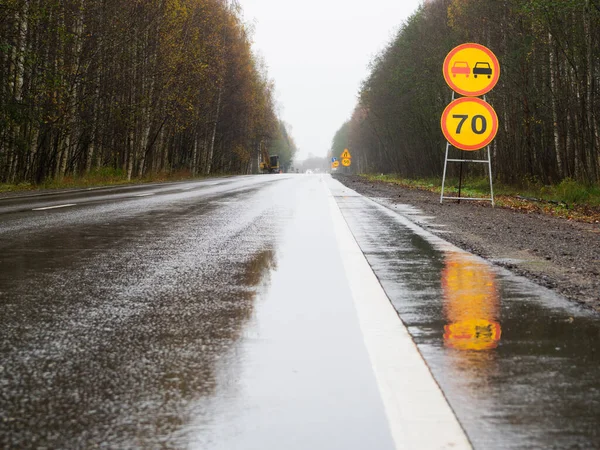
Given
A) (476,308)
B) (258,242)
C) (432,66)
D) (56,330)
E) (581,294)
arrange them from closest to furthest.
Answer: (56,330), (476,308), (581,294), (258,242), (432,66)

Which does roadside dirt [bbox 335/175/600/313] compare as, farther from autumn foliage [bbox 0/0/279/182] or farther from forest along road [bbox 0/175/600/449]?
autumn foliage [bbox 0/0/279/182]

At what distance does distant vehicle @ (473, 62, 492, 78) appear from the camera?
606 inches

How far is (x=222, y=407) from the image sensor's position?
290 cm

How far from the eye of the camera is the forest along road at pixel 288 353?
2678mm

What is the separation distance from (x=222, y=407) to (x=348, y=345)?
3.89 ft

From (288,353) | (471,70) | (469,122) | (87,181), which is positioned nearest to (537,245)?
(288,353)

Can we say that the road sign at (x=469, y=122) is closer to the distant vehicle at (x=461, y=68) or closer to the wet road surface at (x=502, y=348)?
the distant vehicle at (x=461, y=68)

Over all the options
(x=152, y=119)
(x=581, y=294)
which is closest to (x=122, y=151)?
(x=152, y=119)

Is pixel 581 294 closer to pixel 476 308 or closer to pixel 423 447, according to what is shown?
pixel 476 308

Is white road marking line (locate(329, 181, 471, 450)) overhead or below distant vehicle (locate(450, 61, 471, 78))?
below

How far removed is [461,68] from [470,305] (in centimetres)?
1137

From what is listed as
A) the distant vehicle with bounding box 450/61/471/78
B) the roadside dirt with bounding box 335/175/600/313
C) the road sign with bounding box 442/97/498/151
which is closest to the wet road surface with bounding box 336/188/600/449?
the roadside dirt with bounding box 335/175/600/313

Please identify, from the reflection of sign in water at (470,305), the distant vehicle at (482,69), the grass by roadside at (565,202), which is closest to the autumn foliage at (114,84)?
the distant vehicle at (482,69)

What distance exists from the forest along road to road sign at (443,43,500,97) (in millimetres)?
8614
